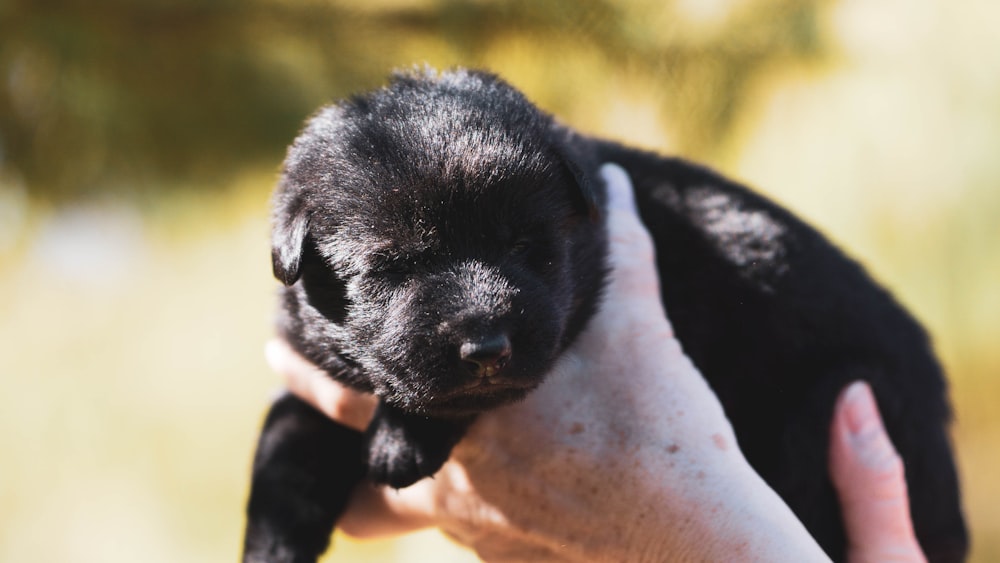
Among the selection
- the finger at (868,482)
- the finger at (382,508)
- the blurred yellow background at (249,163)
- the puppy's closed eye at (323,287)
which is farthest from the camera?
the blurred yellow background at (249,163)

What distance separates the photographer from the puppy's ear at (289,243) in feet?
5.63

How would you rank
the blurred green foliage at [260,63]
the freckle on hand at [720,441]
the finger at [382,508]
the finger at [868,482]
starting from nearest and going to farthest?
the freckle on hand at [720,441]
the finger at [868,482]
the finger at [382,508]
the blurred green foliage at [260,63]

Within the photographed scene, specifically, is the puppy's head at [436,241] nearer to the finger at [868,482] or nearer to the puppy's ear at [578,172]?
the puppy's ear at [578,172]

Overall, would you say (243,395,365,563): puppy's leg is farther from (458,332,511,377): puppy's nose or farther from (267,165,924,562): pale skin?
(458,332,511,377): puppy's nose

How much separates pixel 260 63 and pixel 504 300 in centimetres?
295

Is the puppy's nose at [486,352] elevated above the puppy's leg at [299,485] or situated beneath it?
elevated above

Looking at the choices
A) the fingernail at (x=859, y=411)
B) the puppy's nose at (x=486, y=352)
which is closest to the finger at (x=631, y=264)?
the fingernail at (x=859, y=411)

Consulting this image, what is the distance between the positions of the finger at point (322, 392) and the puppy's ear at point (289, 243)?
436 millimetres

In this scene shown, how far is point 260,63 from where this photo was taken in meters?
4.02

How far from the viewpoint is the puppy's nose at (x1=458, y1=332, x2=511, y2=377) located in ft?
4.91

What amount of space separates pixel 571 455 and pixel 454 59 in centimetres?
253

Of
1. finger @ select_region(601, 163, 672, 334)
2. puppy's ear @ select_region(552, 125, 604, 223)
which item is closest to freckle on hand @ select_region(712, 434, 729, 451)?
finger @ select_region(601, 163, 672, 334)

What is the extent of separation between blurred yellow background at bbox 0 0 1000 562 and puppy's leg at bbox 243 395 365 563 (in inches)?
59.5

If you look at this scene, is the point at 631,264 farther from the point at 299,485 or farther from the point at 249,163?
the point at 249,163
